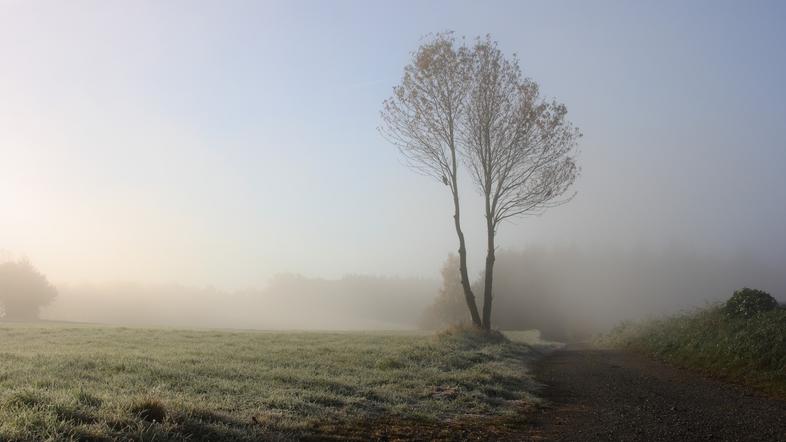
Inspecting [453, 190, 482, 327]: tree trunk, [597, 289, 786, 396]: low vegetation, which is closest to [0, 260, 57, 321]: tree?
[453, 190, 482, 327]: tree trunk

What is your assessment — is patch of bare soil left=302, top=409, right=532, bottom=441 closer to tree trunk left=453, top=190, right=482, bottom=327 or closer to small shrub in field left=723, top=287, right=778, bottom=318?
small shrub in field left=723, top=287, right=778, bottom=318

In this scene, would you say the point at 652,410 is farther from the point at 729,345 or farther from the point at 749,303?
the point at 749,303

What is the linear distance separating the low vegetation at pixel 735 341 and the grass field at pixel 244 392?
17.5 feet

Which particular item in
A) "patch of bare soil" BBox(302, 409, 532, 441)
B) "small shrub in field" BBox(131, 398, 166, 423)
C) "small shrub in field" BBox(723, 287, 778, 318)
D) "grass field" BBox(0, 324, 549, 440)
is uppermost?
"small shrub in field" BBox(723, 287, 778, 318)

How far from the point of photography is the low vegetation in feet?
42.8

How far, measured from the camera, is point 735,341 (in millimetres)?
15438

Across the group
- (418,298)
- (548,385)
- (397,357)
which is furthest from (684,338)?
(418,298)

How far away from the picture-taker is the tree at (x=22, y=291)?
2741 inches

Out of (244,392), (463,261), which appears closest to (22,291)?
(463,261)

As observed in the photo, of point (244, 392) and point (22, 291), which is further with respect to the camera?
point (22, 291)

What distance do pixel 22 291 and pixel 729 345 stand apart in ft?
263

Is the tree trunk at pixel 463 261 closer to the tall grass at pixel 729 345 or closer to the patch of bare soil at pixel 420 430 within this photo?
the tall grass at pixel 729 345

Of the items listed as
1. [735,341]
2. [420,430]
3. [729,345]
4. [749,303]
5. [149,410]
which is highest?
[749,303]

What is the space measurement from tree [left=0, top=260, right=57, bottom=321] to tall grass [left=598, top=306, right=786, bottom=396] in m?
75.5
